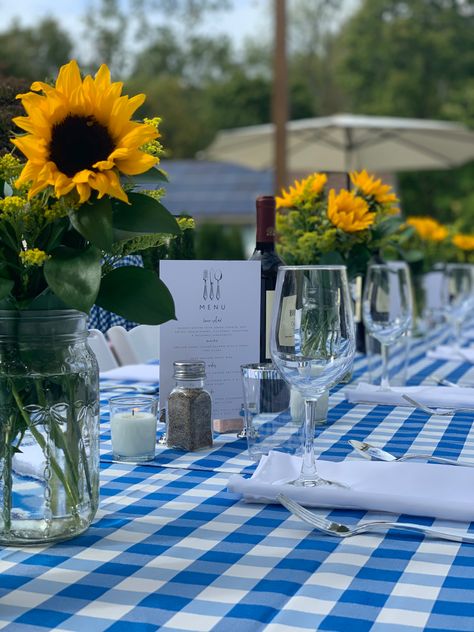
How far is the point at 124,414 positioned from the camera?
4.33 feet

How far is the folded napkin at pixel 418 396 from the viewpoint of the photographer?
1706 millimetres

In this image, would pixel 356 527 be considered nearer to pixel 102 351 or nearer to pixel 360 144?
pixel 102 351

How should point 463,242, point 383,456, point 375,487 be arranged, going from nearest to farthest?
point 375,487 → point 383,456 → point 463,242

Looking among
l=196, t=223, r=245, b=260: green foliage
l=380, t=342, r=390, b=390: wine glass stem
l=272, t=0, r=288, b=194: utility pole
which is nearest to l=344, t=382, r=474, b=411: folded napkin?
l=380, t=342, r=390, b=390: wine glass stem

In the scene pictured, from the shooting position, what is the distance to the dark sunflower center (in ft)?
2.97

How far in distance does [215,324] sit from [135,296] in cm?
49

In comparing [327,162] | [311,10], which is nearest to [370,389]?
[327,162]

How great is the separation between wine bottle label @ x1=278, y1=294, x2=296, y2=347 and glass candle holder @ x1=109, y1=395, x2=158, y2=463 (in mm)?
304

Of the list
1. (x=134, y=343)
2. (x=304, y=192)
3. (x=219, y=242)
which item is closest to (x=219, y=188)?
(x=219, y=242)

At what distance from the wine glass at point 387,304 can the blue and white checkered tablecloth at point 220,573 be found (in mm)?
724

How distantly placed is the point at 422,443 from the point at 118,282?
0.61 meters

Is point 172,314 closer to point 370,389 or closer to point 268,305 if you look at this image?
point 268,305

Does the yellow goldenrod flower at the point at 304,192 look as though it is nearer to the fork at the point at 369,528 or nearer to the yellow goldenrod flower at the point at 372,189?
the yellow goldenrod flower at the point at 372,189

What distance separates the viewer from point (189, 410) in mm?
1348
